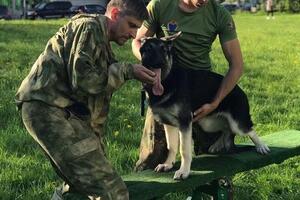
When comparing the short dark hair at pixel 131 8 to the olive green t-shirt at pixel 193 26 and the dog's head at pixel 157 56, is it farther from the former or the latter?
the olive green t-shirt at pixel 193 26

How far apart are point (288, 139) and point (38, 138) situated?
2748 millimetres

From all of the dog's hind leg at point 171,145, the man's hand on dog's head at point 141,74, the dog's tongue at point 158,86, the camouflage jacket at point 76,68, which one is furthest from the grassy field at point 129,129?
the man's hand on dog's head at point 141,74

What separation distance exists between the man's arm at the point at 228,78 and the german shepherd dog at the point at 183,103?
57mm

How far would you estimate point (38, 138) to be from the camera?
11.6ft

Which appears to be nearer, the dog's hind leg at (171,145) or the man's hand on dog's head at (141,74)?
the man's hand on dog's head at (141,74)

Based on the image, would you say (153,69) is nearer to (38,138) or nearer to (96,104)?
(96,104)

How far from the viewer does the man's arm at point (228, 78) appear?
15.0ft

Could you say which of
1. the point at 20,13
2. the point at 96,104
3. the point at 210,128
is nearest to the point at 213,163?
the point at 210,128

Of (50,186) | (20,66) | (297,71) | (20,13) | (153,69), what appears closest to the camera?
(153,69)

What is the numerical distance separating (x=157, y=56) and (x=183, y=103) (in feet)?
1.56

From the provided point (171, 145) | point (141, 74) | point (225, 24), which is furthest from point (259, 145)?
point (141, 74)

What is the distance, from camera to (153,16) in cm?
473

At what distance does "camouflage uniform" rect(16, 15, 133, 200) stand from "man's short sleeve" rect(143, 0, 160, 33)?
1211mm

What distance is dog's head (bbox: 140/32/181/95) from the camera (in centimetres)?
402
